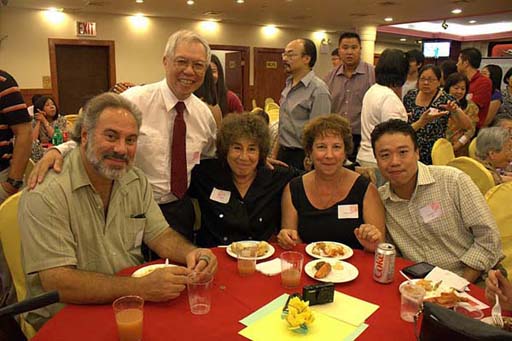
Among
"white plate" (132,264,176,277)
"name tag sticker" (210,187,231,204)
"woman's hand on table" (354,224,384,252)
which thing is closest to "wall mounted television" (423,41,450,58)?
"name tag sticker" (210,187,231,204)

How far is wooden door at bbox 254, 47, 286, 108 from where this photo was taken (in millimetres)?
11422

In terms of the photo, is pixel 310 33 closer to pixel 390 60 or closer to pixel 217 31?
A: pixel 217 31

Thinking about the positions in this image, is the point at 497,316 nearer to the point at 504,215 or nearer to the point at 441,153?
the point at 504,215

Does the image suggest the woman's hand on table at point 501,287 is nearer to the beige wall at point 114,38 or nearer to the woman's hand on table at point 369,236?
the woman's hand on table at point 369,236

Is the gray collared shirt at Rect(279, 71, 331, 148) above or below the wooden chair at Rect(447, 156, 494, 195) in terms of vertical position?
above

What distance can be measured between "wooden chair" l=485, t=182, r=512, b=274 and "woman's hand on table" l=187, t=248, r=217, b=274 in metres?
1.50

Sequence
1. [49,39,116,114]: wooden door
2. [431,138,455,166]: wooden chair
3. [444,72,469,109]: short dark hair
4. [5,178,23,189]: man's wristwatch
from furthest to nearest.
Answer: [49,39,116,114]: wooden door, [444,72,469,109]: short dark hair, [431,138,455,166]: wooden chair, [5,178,23,189]: man's wristwatch

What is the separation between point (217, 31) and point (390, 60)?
314 inches

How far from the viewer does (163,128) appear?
237 cm

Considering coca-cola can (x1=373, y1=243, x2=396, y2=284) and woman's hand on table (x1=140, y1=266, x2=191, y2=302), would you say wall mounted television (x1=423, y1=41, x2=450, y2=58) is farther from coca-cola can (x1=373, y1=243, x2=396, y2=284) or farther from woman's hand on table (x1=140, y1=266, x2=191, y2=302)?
woman's hand on table (x1=140, y1=266, x2=191, y2=302)

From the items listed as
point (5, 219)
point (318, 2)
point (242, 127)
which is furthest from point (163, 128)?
point (318, 2)

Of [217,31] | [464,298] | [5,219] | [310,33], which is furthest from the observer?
[310,33]

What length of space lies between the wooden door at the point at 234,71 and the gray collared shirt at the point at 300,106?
7.68 m

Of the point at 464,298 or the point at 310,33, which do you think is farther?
the point at 310,33
